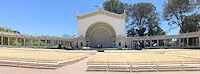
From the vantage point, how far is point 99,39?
66438 mm

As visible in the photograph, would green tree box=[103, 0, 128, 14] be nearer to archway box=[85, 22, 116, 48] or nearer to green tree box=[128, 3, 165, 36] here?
green tree box=[128, 3, 165, 36]

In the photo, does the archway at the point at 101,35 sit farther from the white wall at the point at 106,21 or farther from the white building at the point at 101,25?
the white wall at the point at 106,21

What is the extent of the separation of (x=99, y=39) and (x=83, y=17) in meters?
8.11

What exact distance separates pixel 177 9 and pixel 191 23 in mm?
5563

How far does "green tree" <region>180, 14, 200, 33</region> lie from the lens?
56.7 m

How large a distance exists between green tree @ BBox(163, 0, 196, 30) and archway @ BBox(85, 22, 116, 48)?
48.6 ft

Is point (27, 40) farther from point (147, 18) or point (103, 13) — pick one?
point (147, 18)

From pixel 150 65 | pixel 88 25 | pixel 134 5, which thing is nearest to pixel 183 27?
pixel 134 5

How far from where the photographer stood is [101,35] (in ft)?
218

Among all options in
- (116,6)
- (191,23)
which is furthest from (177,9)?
(116,6)

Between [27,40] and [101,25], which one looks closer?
[27,40]

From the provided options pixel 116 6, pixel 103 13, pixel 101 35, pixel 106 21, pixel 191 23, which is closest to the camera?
pixel 191 23

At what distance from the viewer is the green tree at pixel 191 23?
56.7m

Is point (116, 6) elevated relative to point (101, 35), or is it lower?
elevated
